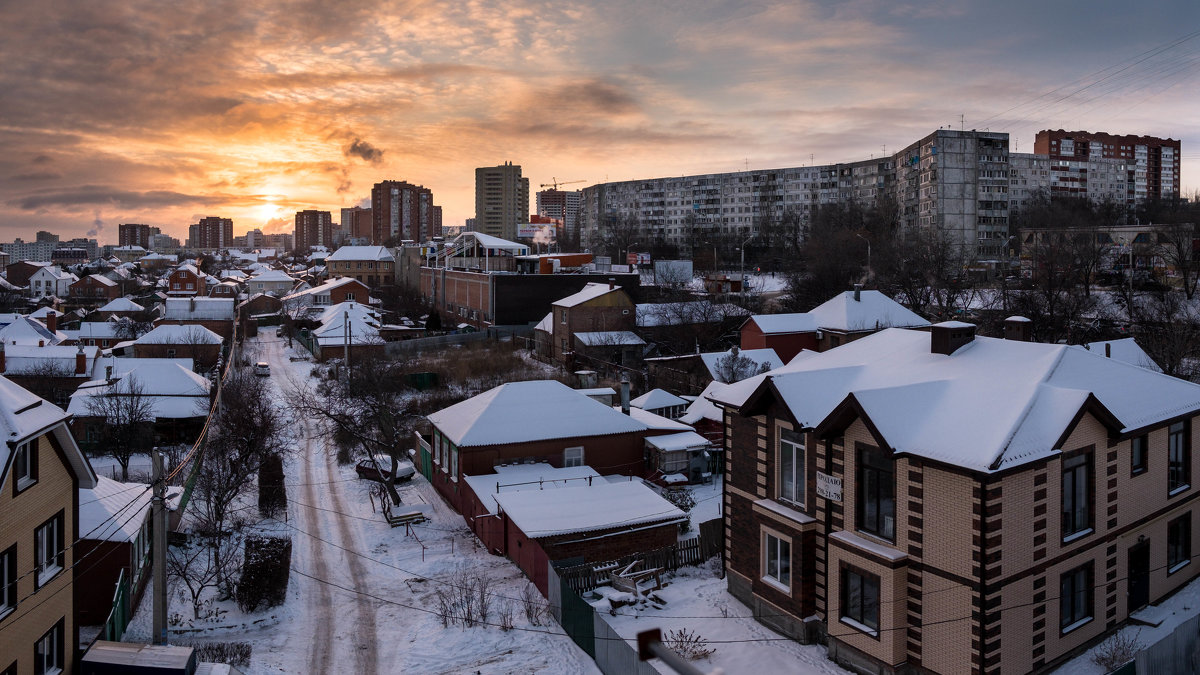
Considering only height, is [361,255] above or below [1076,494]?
above

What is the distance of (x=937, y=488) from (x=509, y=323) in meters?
53.5

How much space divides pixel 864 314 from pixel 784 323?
4.35m

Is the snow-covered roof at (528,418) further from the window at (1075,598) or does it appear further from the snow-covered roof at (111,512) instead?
the window at (1075,598)

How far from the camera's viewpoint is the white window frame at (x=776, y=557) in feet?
50.8

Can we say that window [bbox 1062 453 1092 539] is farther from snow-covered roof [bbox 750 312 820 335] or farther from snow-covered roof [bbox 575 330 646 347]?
snow-covered roof [bbox 575 330 646 347]

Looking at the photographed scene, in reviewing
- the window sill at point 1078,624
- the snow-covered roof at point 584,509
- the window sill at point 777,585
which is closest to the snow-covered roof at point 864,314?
the snow-covered roof at point 584,509

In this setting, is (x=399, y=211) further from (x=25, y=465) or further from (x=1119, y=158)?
(x=25, y=465)

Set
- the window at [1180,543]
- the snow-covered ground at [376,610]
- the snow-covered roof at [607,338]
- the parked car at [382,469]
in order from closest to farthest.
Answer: the snow-covered ground at [376,610], the window at [1180,543], the parked car at [382,469], the snow-covered roof at [607,338]

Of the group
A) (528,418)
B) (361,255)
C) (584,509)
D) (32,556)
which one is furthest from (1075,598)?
(361,255)

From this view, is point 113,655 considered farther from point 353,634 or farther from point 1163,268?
point 1163,268

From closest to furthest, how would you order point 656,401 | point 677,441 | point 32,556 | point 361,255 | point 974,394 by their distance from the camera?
Result: point 32,556 → point 974,394 → point 677,441 → point 656,401 → point 361,255

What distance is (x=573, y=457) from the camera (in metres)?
27.2

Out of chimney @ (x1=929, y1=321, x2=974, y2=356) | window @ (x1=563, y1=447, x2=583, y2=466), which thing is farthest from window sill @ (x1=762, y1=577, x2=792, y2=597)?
window @ (x1=563, y1=447, x2=583, y2=466)

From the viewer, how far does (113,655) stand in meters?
14.3
